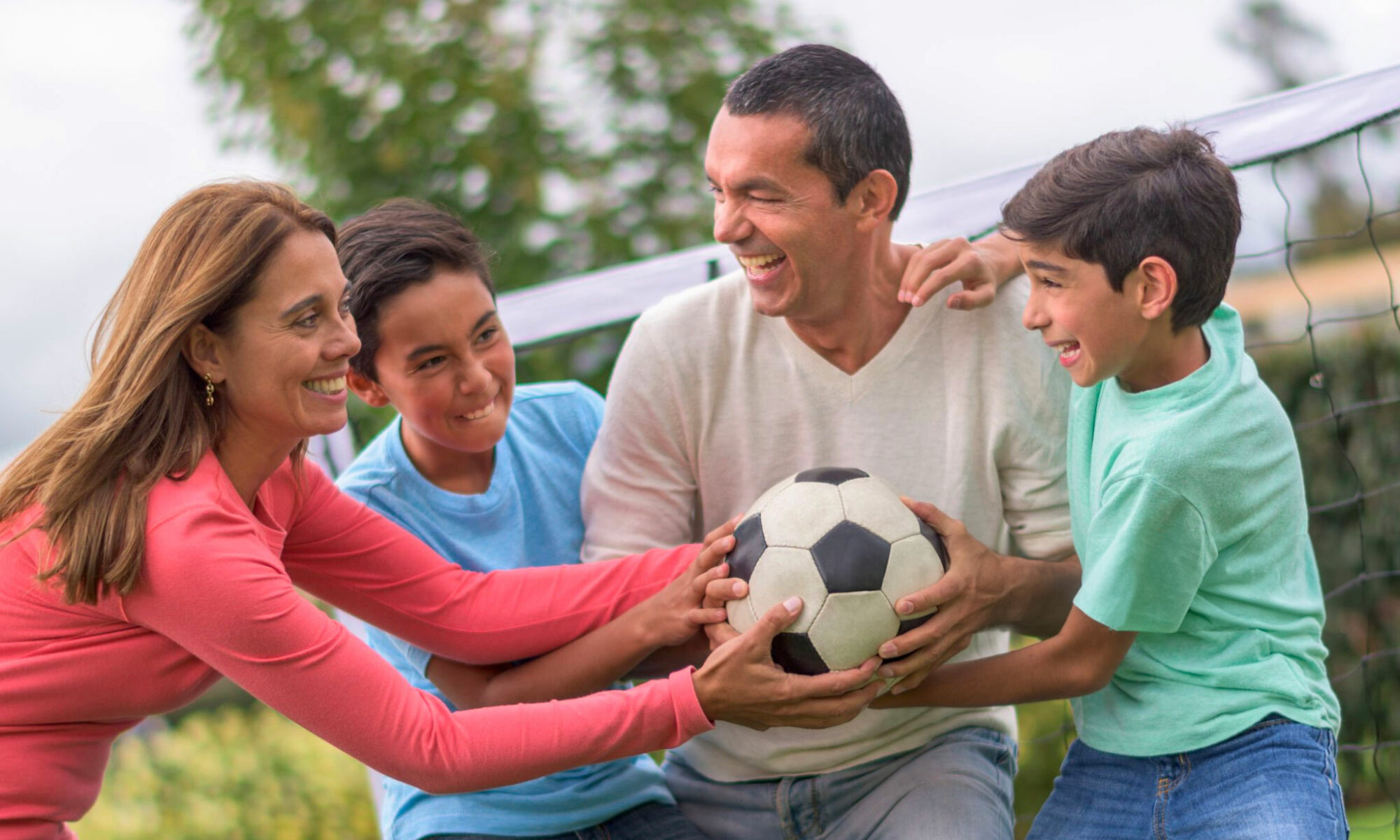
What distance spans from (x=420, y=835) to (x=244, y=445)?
104cm

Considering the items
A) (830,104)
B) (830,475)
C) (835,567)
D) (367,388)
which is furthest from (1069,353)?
(367,388)

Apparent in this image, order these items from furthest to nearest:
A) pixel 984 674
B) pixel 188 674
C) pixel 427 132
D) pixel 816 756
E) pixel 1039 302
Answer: pixel 427 132, pixel 816 756, pixel 984 674, pixel 1039 302, pixel 188 674

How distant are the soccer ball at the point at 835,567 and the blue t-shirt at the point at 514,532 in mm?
664

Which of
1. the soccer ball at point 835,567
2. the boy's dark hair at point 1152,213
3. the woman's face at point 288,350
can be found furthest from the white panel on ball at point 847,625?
the woman's face at point 288,350

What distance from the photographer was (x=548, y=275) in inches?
305

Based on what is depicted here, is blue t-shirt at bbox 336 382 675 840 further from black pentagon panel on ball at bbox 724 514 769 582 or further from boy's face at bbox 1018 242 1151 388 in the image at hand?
boy's face at bbox 1018 242 1151 388

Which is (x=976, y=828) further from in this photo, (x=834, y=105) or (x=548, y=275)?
(x=548, y=275)

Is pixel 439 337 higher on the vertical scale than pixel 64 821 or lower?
higher

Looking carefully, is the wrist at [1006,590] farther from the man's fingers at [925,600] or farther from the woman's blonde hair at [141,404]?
the woman's blonde hair at [141,404]

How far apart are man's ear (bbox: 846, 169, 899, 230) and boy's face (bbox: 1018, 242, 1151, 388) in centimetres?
44

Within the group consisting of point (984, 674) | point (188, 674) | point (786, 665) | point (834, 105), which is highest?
point (834, 105)

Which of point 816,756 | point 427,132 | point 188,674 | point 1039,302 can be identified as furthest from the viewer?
point 427,132

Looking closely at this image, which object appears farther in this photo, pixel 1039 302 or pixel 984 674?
pixel 984 674

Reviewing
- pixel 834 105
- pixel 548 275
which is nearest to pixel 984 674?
pixel 834 105
